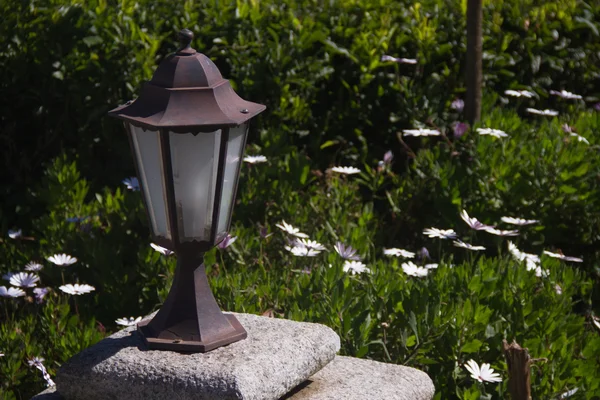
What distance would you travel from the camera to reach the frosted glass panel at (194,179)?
2189 mm

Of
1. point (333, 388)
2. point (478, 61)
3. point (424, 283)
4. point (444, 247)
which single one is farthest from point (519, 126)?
point (333, 388)

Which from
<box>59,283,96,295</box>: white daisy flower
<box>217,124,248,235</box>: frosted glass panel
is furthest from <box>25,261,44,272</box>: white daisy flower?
<box>217,124,248,235</box>: frosted glass panel

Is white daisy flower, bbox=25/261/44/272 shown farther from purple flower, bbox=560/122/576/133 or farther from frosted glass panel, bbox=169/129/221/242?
purple flower, bbox=560/122/576/133

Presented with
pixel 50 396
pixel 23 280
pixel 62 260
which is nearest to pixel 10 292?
pixel 23 280

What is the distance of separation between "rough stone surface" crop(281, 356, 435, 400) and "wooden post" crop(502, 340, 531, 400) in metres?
0.24

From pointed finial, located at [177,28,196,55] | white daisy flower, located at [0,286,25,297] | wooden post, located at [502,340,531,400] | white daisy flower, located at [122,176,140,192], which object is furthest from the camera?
white daisy flower, located at [122,176,140,192]

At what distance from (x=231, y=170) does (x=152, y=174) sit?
7.9 inches

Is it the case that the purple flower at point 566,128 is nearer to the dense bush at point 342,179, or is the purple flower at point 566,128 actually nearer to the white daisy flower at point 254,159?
the dense bush at point 342,179

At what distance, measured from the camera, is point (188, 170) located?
2.21 metres

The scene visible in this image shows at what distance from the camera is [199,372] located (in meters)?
2.14

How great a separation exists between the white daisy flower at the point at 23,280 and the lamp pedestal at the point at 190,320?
1.51 m

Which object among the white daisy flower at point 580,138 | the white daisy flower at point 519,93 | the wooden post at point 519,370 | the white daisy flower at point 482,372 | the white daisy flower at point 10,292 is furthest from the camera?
the white daisy flower at point 519,93

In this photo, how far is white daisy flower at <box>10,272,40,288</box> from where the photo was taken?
146 inches

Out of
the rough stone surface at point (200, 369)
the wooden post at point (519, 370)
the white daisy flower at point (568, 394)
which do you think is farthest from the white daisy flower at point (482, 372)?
the rough stone surface at point (200, 369)
